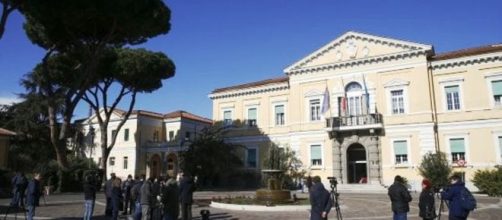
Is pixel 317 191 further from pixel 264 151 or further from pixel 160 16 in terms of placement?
pixel 264 151

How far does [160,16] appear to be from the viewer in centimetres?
2470

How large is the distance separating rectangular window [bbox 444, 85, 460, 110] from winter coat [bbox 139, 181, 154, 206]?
78.1ft

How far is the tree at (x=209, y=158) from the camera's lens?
35406 millimetres

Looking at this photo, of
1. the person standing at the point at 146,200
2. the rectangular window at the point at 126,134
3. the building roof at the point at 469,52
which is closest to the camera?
the person standing at the point at 146,200

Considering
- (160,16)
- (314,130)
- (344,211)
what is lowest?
(344,211)

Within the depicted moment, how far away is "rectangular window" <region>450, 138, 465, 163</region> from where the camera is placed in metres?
28.9

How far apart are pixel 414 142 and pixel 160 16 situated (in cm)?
1843

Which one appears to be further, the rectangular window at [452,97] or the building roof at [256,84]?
the building roof at [256,84]

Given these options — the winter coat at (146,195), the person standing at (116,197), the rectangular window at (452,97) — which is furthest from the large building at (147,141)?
the winter coat at (146,195)

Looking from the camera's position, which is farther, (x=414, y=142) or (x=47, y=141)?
(x=47, y=141)

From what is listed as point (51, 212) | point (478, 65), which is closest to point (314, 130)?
point (478, 65)

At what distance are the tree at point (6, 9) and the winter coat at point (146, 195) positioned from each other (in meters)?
9.22

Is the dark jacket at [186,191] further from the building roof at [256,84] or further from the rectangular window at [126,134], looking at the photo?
the rectangular window at [126,134]

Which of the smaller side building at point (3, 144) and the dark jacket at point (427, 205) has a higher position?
the smaller side building at point (3, 144)
